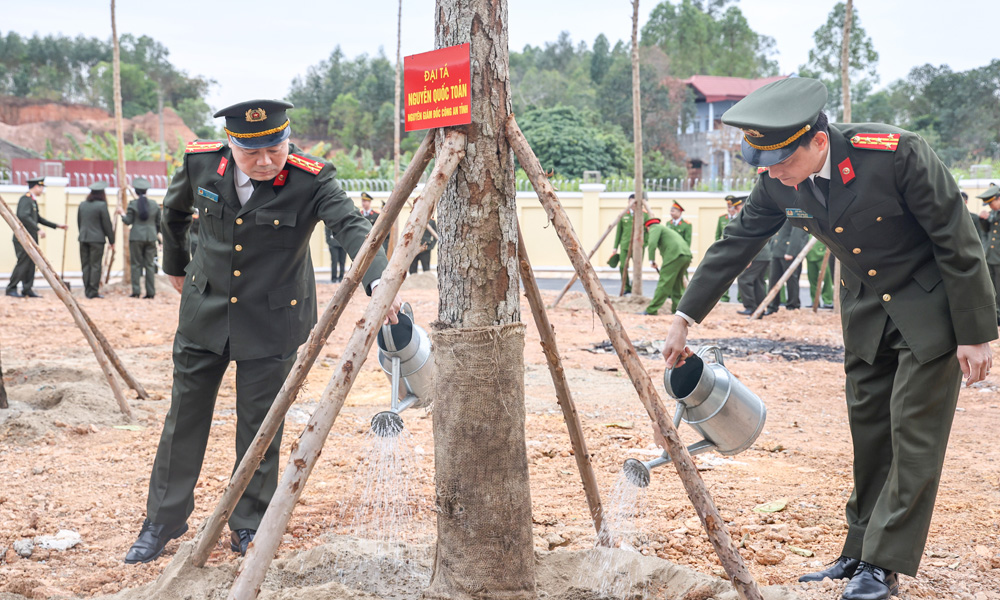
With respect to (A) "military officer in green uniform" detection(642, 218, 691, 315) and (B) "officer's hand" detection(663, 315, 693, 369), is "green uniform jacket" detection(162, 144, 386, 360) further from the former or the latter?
(A) "military officer in green uniform" detection(642, 218, 691, 315)

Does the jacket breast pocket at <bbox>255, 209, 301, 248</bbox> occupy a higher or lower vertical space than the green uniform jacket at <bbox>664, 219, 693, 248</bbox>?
higher

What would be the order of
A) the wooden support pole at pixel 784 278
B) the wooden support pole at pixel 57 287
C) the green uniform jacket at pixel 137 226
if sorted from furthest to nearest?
the green uniform jacket at pixel 137 226 < the wooden support pole at pixel 784 278 < the wooden support pole at pixel 57 287

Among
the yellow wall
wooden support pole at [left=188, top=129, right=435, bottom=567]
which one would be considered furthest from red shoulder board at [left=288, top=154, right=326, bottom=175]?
the yellow wall

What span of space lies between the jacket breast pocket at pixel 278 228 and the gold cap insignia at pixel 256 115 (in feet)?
1.16

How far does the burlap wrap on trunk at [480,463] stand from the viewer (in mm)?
2641

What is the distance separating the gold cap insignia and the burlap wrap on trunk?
43.2 inches

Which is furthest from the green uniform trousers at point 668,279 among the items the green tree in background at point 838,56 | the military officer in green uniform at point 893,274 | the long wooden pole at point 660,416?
the green tree in background at point 838,56

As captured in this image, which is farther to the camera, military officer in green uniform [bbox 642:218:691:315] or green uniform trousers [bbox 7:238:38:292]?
green uniform trousers [bbox 7:238:38:292]

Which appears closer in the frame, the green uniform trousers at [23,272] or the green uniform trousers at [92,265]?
the green uniform trousers at [23,272]

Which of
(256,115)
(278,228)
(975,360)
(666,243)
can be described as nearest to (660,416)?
(975,360)

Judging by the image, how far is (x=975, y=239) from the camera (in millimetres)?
2697

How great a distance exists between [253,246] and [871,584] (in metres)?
2.51

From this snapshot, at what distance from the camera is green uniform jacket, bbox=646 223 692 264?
496 inches

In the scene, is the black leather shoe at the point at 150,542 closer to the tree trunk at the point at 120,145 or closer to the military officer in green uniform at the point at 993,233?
the military officer in green uniform at the point at 993,233
